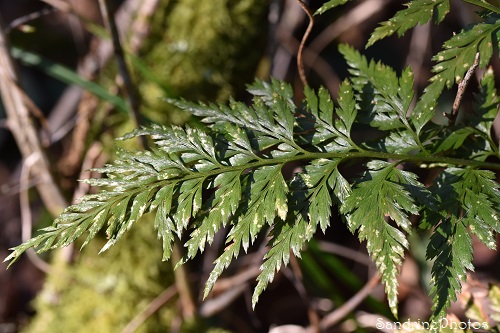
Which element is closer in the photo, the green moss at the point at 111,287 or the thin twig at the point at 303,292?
the thin twig at the point at 303,292

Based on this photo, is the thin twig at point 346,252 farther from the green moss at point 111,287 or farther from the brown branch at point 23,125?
the brown branch at point 23,125

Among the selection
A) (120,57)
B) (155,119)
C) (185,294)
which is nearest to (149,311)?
(185,294)

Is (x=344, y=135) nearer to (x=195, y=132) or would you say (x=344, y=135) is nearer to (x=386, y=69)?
(x=386, y=69)

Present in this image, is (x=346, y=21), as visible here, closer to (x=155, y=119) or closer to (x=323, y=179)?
(x=155, y=119)

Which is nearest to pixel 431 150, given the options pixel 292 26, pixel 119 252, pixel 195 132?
pixel 195 132

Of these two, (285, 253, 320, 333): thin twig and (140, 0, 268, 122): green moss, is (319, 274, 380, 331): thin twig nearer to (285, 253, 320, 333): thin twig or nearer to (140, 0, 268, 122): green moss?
(285, 253, 320, 333): thin twig

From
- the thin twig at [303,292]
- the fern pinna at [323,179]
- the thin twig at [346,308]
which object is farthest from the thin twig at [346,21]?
the fern pinna at [323,179]

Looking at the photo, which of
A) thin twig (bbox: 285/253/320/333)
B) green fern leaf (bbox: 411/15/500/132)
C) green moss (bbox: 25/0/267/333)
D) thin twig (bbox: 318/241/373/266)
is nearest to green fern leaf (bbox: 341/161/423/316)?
green fern leaf (bbox: 411/15/500/132)
